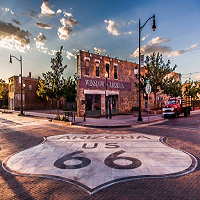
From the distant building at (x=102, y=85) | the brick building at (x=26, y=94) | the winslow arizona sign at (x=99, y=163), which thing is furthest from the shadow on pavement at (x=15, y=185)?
the brick building at (x=26, y=94)

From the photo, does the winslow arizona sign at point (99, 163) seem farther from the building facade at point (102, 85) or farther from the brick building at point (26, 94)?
the brick building at point (26, 94)

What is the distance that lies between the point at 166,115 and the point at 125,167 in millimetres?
17720

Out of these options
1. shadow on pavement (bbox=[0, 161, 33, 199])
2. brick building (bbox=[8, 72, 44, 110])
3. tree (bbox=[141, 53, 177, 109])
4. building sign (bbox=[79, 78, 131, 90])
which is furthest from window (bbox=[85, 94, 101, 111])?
brick building (bbox=[8, 72, 44, 110])

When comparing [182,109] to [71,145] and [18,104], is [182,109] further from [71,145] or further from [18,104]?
[18,104]

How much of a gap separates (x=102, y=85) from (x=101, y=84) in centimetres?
25

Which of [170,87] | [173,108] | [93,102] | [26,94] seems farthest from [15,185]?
[26,94]

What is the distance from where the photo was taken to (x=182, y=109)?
21344mm

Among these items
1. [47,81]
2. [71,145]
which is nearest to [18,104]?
[47,81]

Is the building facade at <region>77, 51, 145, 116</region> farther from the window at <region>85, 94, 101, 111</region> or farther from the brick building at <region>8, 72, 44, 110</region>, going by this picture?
the brick building at <region>8, 72, 44, 110</region>

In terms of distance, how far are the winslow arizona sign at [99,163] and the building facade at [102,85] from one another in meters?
11.9

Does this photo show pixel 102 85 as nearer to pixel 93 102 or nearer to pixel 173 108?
pixel 93 102

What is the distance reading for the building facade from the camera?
67.4 ft

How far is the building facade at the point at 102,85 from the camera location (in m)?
20.5

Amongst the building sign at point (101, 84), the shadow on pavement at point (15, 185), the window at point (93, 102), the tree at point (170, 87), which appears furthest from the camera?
the tree at point (170, 87)
